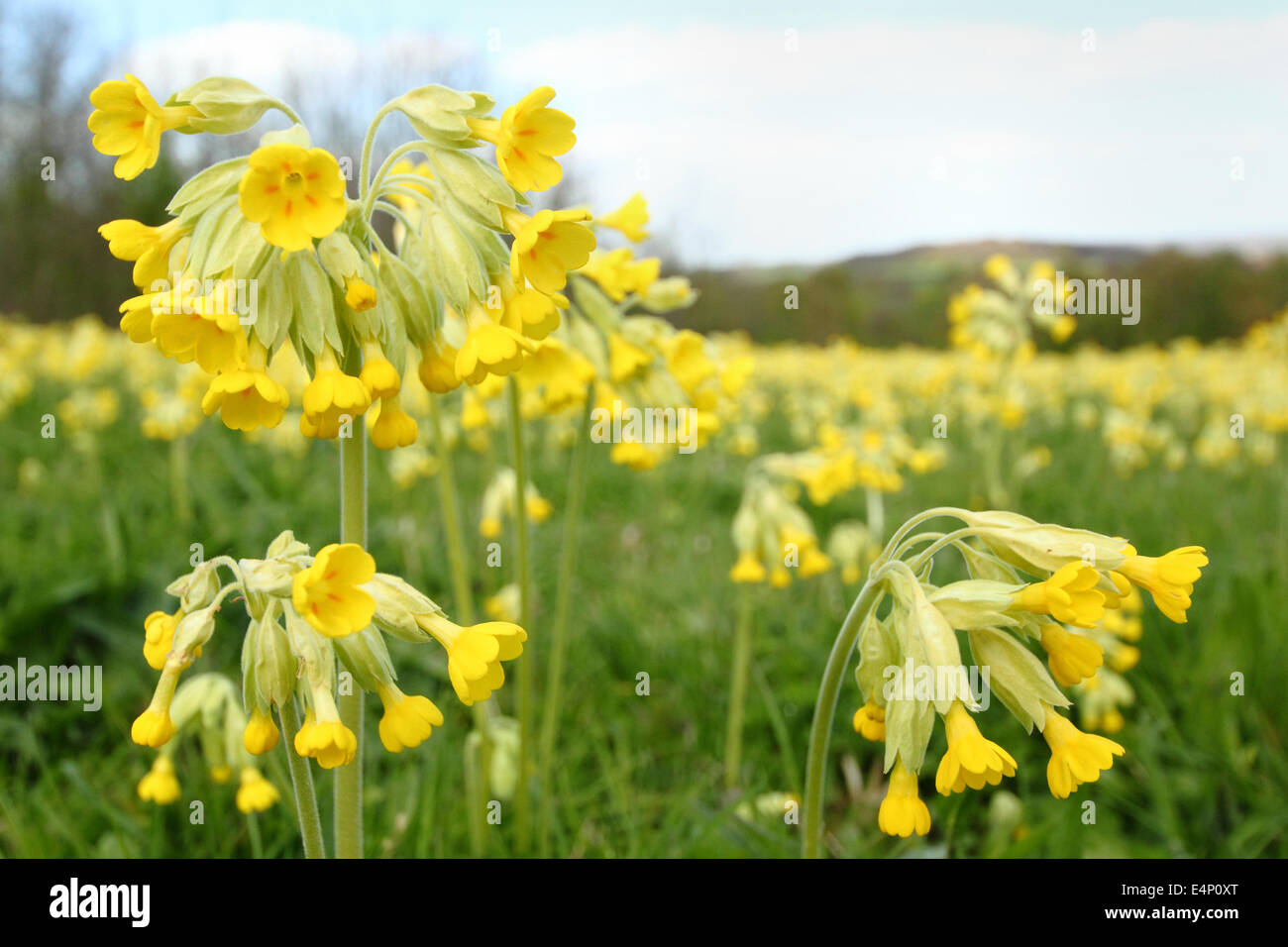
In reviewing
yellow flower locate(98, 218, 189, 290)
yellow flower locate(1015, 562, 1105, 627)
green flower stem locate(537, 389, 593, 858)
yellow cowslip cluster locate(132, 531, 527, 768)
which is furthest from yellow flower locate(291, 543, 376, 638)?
green flower stem locate(537, 389, 593, 858)

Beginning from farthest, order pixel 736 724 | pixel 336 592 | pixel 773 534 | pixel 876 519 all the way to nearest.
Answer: pixel 876 519
pixel 773 534
pixel 736 724
pixel 336 592

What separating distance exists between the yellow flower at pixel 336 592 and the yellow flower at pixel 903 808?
77 centimetres

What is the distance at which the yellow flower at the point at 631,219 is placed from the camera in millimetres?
2238

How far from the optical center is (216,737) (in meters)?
2.21

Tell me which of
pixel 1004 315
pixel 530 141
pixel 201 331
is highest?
pixel 1004 315

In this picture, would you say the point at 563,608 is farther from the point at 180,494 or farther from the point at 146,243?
the point at 180,494

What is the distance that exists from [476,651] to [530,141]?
2.34ft

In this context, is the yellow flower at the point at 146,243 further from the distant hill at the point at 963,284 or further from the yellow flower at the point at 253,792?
the distant hill at the point at 963,284

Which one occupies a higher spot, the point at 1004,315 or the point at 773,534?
the point at 1004,315

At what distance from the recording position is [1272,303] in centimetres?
2792

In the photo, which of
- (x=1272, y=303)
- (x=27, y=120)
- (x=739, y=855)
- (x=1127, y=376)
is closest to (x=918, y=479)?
(x=739, y=855)

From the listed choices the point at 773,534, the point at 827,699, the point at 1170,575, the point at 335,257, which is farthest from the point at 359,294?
the point at 773,534
